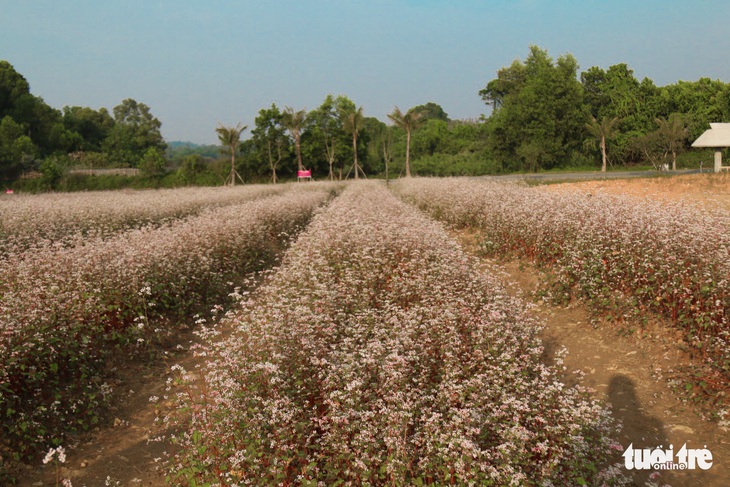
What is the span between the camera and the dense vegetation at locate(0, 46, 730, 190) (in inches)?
1953

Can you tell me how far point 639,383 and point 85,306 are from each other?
6.60 meters

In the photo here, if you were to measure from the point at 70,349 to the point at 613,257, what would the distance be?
24.1 ft

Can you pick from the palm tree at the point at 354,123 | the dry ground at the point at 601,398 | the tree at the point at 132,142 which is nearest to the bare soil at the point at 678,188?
the dry ground at the point at 601,398

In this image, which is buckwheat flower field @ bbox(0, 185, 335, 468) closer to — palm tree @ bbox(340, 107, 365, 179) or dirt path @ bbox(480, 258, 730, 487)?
dirt path @ bbox(480, 258, 730, 487)

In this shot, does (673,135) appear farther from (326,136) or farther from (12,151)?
(12,151)

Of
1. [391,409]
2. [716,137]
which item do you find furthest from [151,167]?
[391,409]

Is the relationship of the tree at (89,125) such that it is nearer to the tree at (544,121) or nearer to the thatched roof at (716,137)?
the tree at (544,121)

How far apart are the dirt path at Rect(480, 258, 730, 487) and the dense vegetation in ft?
140

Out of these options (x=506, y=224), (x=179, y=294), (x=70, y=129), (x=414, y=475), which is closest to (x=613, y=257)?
(x=506, y=224)

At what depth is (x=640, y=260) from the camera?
274 inches

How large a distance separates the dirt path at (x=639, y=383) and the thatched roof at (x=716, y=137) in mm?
34902

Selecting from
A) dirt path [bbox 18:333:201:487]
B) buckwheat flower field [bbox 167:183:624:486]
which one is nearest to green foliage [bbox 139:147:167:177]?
dirt path [bbox 18:333:201:487]

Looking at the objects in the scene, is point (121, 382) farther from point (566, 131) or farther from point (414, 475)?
point (566, 131)

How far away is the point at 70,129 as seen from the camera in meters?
78.6
